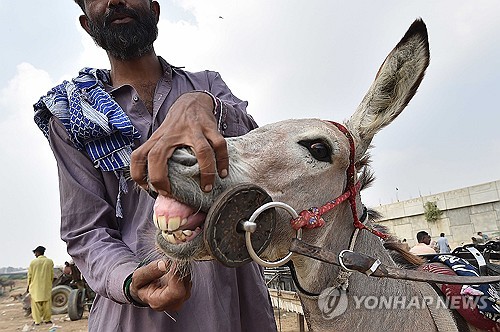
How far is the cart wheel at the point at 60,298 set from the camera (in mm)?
18016

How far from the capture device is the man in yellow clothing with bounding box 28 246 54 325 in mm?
14578

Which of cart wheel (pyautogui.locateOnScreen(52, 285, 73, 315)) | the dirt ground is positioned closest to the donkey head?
the dirt ground

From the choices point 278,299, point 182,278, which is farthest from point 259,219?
point 278,299

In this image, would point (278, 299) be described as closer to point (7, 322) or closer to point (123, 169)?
point (123, 169)

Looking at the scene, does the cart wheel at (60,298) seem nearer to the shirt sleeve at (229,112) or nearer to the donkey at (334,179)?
the shirt sleeve at (229,112)

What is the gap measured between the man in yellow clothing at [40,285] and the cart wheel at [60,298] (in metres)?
2.76

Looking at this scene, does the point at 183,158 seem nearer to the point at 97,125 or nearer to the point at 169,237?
the point at 169,237

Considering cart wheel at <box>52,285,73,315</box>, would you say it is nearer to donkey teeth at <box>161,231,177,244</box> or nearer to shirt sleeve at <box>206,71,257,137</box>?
shirt sleeve at <box>206,71,257,137</box>

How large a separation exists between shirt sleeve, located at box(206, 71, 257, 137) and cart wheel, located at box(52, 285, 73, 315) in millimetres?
17940

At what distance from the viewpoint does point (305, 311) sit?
2.24 metres

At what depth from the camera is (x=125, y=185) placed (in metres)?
2.19

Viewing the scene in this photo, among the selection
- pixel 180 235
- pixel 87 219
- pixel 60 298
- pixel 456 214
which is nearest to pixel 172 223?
pixel 180 235

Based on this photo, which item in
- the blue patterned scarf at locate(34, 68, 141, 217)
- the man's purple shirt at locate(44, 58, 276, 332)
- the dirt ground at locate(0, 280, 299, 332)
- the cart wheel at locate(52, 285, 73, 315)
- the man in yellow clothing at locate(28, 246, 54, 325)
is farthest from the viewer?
the cart wheel at locate(52, 285, 73, 315)

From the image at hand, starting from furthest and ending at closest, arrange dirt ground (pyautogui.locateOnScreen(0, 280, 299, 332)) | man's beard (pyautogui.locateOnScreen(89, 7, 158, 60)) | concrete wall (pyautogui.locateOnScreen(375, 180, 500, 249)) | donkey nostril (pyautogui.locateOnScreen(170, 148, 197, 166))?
concrete wall (pyautogui.locateOnScreen(375, 180, 500, 249)) < dirt ground (pyautogui.locateOnScreen(0, 280, 299, 332)) < man's beard (pyautogui.locateOnScreen(89, 7, 158, 60)) < donkey nostril (pyautogui.locateOnScreen(170, 148, 197, 166))
